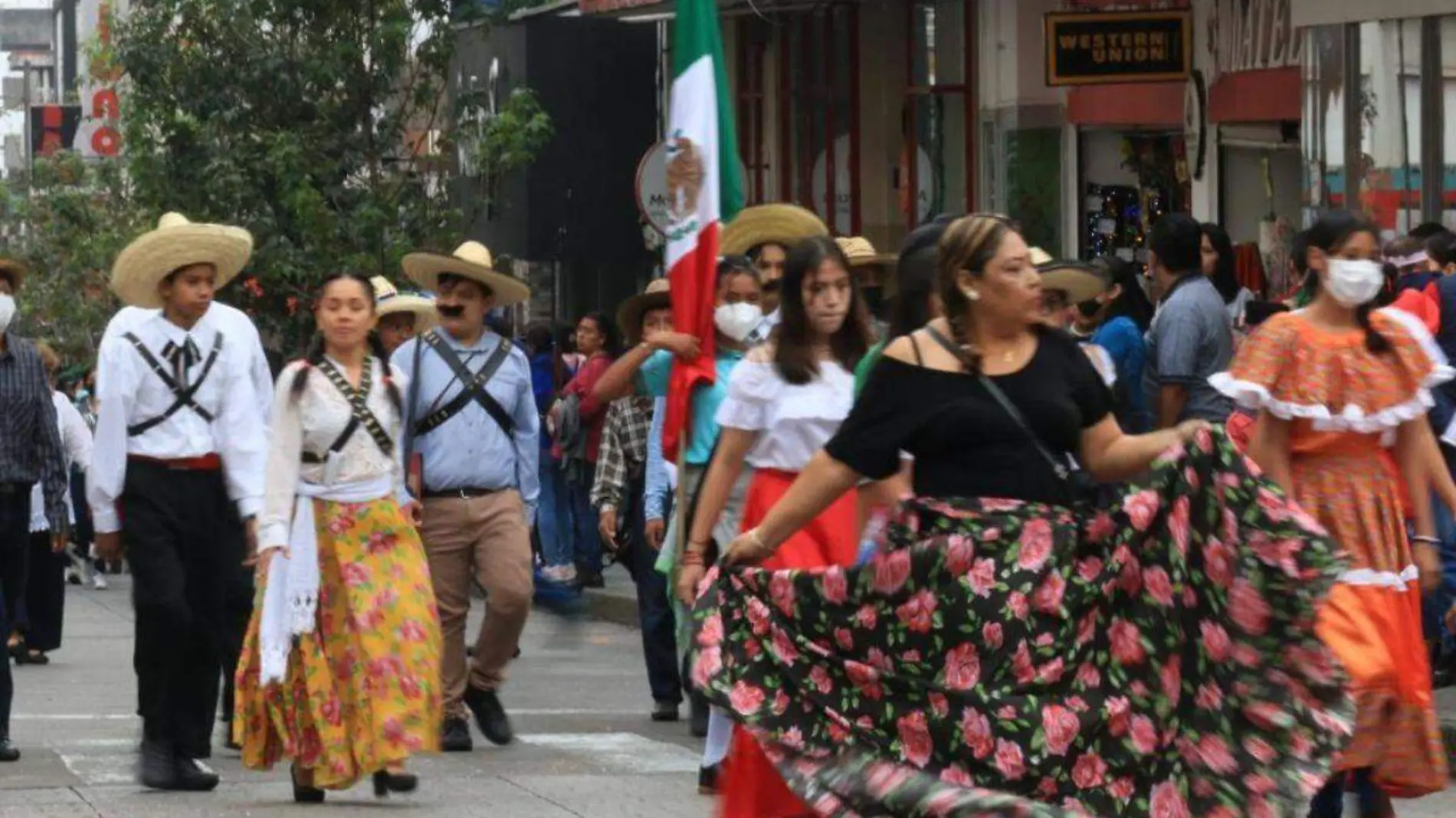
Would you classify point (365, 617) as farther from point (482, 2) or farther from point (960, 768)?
point (482, 2)

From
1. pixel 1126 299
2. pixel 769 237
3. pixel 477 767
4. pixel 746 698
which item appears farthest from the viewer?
pixel 1126 299

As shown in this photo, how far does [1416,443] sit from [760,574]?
2.37 m

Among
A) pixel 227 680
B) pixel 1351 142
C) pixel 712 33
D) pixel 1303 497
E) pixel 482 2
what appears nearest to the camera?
pixel 1303 497

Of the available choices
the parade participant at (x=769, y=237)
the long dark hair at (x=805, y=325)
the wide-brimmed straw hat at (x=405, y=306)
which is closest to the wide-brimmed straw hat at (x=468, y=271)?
the parade participant at (x=769, y=237)

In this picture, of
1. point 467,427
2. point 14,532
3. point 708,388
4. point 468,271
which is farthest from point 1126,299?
point 14,532

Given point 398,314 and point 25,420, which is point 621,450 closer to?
point 398,314

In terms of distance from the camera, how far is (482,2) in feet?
94.1

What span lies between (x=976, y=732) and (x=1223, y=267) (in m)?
7.48

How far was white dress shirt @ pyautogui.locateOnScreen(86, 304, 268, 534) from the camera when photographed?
10.4 m

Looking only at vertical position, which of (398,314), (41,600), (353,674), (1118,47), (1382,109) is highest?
(1118,47)

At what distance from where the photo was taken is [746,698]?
23.9ft

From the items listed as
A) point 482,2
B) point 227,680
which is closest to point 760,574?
point 227,680

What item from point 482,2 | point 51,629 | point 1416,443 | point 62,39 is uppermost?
point 62,39

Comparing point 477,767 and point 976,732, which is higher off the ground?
point 976,732
